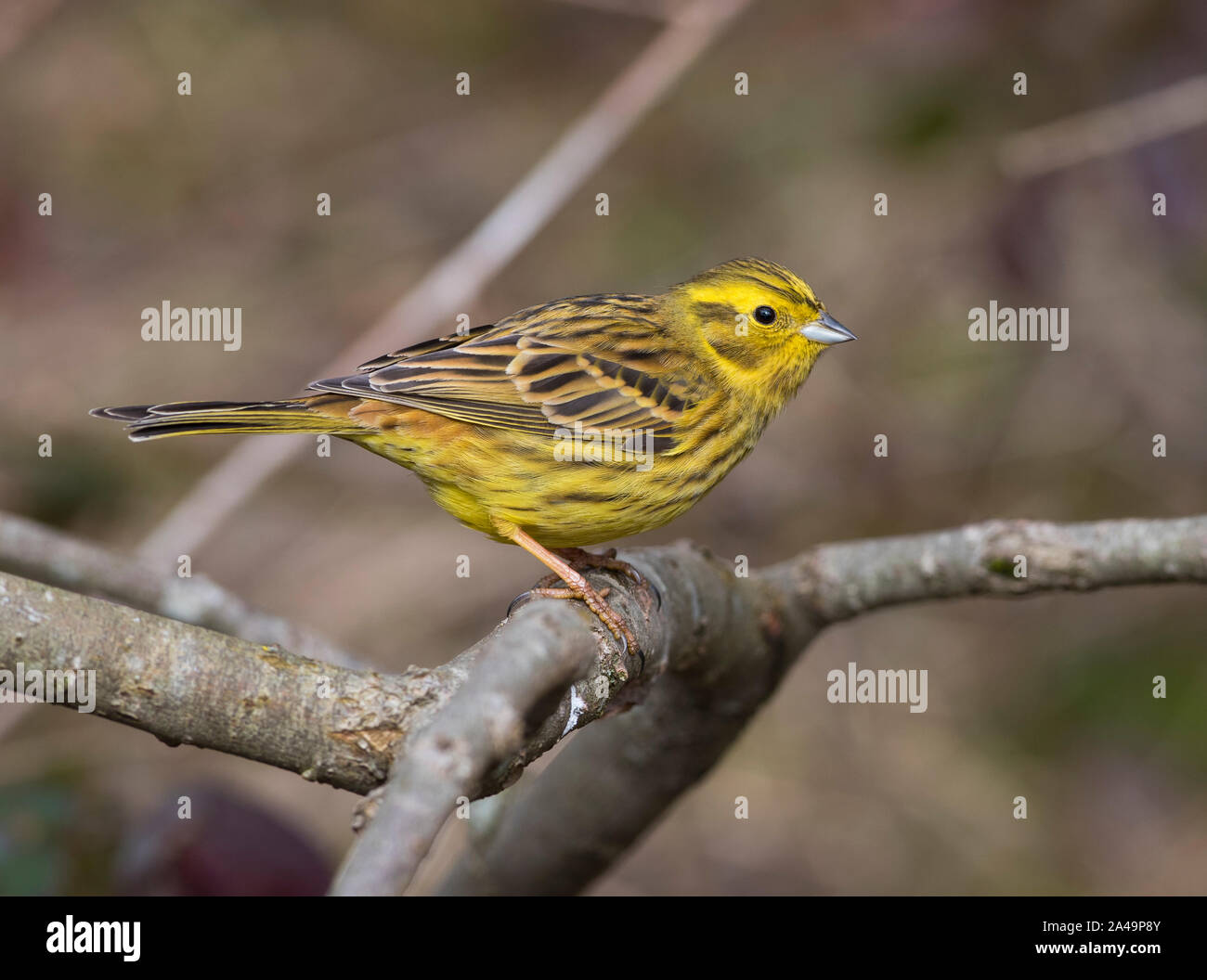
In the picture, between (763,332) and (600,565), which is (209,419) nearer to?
(600,565)

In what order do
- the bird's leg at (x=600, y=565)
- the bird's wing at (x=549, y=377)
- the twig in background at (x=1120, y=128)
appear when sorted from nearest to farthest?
1. the bird's leg at (x=600, y=565)
2. the bird's wing at (x=549, y=377)
3. the twig in background at (x=1120, y=128)

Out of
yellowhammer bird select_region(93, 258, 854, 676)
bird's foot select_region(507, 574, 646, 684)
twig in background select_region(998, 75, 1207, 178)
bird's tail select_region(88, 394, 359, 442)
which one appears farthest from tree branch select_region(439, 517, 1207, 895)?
twig in background select_region(998, 75, 1207, 178)

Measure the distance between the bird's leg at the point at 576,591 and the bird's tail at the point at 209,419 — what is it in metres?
0.66

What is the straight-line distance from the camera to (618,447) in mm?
3887

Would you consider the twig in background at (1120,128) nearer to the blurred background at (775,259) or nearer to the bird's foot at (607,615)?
the blurred background at (775,259)

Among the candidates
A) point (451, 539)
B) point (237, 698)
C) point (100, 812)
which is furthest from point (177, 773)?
point (237, 698)

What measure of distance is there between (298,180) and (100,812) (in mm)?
6390

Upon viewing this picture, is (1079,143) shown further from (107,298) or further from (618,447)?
(107,298)

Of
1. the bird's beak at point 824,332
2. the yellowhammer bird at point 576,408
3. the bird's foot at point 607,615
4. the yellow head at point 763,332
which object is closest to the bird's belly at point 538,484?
the yellowhammer bird at point 576,408

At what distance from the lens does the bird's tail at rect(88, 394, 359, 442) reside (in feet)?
11.8

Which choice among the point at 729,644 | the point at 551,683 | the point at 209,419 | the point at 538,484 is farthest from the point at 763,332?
the point at 551,683

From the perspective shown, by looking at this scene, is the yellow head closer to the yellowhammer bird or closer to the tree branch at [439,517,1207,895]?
the yellowhammer bird

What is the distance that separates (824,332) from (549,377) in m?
0.97

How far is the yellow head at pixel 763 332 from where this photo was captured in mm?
4363
